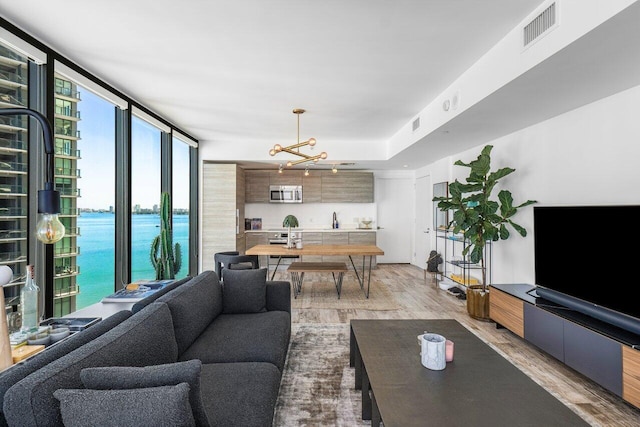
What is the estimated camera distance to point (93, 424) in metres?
1.08

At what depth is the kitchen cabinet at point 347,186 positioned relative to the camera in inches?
313

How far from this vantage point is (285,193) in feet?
25.9

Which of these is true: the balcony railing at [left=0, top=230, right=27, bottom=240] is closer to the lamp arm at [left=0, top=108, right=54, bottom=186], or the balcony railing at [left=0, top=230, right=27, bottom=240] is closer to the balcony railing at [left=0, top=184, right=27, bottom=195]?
the balcony railing at [left=0, top=184, right=27, bottom=195]

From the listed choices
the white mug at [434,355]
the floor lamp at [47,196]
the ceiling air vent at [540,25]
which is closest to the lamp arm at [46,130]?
the floor lamp at [47,196]

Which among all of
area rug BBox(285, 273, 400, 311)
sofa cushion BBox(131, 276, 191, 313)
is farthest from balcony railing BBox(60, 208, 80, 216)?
area rug BBox(285, 273, 400, 311)

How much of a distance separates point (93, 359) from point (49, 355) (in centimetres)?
18

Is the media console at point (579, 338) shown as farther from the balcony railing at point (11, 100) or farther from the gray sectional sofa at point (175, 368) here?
the balcony railing at point (11, 100)

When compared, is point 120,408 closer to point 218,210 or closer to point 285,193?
point 218,210

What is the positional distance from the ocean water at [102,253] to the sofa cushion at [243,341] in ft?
5.35

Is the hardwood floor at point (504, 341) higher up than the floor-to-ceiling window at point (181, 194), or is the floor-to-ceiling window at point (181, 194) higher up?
the floor-to-ceiling window at point (181, 194)

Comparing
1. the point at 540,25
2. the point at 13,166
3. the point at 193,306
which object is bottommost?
the point at 193,306

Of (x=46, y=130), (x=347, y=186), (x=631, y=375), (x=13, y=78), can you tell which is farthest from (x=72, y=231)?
(x=347, y=186)

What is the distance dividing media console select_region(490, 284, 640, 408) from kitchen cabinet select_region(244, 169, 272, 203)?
218 inches

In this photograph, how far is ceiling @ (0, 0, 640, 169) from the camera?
→ 229 cm
